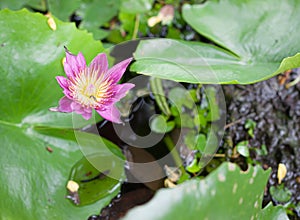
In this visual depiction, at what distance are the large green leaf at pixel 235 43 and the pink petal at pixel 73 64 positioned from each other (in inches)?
Result: 6.1

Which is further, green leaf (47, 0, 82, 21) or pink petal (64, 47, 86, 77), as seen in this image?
green leaf (47, 0, 82, 21)

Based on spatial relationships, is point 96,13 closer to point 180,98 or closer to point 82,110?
point 180,98

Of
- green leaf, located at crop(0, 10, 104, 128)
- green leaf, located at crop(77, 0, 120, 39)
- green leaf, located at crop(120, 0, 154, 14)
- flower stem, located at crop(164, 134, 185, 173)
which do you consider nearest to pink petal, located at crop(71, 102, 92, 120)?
green leaf, located at crop(0, 10, 104, 128)

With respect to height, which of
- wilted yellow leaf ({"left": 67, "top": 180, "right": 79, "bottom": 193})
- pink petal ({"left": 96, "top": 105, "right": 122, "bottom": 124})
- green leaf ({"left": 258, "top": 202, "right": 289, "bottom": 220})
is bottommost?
wilted yellow leaf ({"left": 67, "top": 180, "right": 79, "bottom": 193})

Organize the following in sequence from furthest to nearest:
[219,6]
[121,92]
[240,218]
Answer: [219,6], [121,92], [240,218]

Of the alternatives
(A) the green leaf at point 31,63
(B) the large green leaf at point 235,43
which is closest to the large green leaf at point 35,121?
(A) the green leaf at point 31,63

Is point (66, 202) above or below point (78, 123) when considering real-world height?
below

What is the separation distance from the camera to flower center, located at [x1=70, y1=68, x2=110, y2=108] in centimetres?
100

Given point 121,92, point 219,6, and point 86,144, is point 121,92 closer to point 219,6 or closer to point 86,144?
point 86,144

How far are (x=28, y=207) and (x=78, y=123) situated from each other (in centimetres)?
28

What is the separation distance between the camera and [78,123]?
1.23m

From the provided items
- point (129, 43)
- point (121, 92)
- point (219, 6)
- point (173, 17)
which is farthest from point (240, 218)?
point (173, 17)

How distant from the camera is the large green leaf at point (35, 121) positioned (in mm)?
1116

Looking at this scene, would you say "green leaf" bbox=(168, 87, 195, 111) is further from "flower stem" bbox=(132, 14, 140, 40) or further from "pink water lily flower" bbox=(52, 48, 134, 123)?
"pink water lily flower" bbox=(52, 48, 134, 123)
